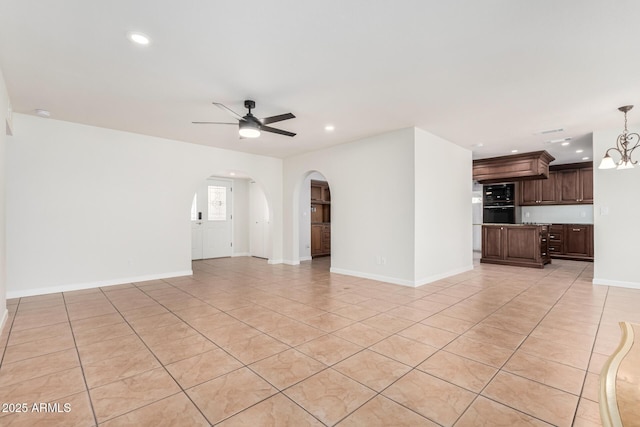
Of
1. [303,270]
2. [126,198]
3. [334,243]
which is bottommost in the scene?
[303,270]

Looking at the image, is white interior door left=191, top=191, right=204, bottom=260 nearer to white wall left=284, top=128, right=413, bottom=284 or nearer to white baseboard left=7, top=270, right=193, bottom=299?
white baseboard left=7, top=270, right=193, bottom=299

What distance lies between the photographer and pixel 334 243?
6.11 metres

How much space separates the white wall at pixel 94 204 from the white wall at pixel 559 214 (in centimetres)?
872

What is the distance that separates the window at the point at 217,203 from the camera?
26.9 feet

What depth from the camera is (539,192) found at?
27.4 ft

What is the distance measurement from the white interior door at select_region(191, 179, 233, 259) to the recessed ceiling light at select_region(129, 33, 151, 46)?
5.75 metres

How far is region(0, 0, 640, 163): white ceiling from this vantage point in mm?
2129

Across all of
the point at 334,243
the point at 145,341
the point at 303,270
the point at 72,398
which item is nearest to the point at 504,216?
the point at 334,243

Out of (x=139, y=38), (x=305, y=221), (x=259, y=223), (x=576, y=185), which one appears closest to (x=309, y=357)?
(x=139, y=38)

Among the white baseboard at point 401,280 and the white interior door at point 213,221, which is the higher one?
the white interior door at point 213,221

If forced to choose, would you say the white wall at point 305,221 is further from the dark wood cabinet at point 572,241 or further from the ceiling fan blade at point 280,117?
the dark wood cabinet at point 572,241

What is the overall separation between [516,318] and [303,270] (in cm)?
397

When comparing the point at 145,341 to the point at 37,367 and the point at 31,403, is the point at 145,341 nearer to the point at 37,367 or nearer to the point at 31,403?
the point at 37,367

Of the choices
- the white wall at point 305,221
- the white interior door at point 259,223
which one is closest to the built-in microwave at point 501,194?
the white wall at point 305,221
